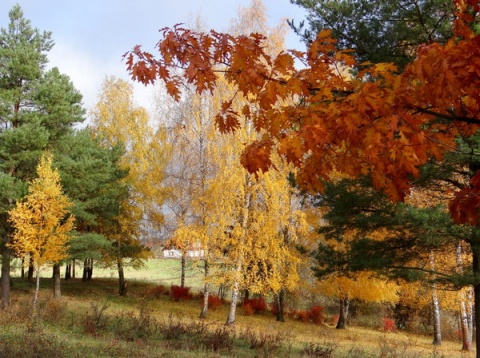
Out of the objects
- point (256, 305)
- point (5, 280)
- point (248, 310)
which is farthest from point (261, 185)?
point (5, 280)

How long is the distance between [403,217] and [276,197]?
801 cm

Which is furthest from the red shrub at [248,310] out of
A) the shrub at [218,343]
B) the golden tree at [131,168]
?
the shrub at [218,343]

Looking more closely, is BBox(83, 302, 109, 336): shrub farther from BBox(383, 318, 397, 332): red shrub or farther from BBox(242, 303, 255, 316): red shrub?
BBox(383, 318, 397, 332): red shrub

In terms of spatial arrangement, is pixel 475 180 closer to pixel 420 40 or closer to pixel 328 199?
pixel 420 40

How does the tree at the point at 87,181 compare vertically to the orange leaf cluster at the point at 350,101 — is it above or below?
above

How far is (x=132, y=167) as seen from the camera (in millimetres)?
22312

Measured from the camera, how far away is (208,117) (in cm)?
1883

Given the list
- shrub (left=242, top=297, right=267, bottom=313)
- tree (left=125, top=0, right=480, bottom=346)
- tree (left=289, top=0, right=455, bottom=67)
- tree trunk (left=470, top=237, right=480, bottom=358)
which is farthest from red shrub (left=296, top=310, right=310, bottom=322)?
tree (left=125, top=0, right=480, bottom=346)

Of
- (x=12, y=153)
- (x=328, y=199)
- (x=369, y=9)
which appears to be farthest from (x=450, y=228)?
(x=12, y=153)

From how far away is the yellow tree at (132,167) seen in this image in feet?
71.5

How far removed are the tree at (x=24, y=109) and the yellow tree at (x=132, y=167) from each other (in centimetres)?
388

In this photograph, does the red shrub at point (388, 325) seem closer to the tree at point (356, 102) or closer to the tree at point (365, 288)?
the tree at point (365, 288)

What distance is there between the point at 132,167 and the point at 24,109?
5.91m

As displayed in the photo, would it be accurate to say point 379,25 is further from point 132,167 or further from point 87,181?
point 132,167
